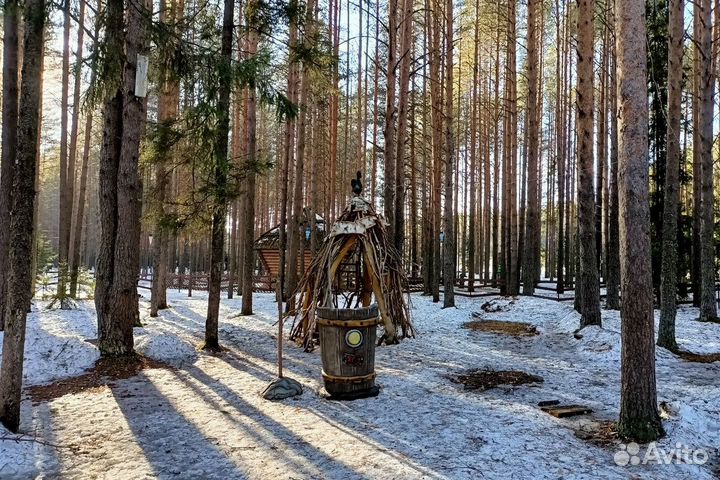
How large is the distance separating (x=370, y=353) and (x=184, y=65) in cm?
545

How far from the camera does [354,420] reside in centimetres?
495

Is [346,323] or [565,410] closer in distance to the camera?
Answer: [565,410]

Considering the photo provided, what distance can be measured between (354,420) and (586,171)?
8.03 metres

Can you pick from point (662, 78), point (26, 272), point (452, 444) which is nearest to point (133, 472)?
point (26, 272)

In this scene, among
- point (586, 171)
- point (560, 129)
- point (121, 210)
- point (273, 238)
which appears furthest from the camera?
point (273, 238)

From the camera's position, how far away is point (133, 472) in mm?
3646

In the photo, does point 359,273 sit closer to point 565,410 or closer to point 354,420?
point 354,420

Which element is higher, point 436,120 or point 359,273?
point 436,120

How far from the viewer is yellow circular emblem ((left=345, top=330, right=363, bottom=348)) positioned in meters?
5.70

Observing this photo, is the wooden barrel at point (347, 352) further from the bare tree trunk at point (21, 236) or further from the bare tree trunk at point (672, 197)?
the bare tree trunk at point (672, 197)

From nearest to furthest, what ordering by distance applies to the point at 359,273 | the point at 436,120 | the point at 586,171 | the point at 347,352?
1. the point at 347,352
2. the point at 359,273
3. the point at 586,171
4. the point at 436,120

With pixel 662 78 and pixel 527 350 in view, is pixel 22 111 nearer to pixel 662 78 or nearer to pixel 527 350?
pixel 527 350

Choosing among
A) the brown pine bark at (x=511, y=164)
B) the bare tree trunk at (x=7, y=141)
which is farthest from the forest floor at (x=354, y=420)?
the brown pine bark at (x=511, y=164)

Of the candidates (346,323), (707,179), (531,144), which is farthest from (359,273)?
(707,179)
